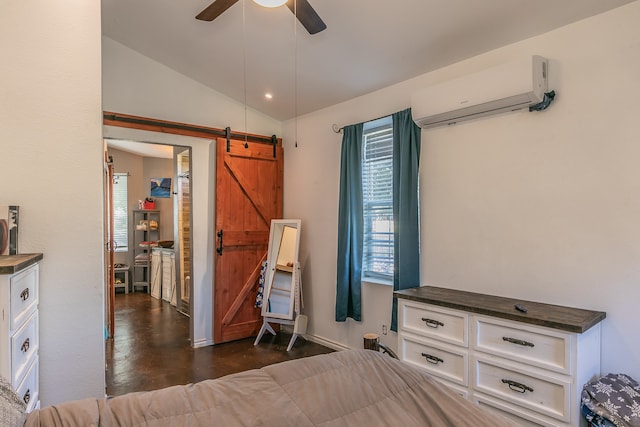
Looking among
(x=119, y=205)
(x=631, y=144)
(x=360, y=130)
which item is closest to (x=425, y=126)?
(x=360, y=130)

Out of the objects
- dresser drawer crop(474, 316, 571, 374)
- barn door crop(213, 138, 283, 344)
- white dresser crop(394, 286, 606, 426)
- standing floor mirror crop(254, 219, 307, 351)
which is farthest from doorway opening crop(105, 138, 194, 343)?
dresser drawer crop(474, 316, 571, 374)

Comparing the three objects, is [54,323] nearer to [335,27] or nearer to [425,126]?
[335,27]

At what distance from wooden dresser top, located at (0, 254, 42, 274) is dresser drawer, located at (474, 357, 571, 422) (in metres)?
2.42

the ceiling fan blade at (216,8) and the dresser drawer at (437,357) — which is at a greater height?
the ceiling fan blade at (216,8)

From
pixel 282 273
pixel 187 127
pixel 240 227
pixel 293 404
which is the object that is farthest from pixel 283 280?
pixel 293 404

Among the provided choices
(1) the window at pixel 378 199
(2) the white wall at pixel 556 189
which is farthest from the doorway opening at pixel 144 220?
(2) the white wall at pixel 556 189

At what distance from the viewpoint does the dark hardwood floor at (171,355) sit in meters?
3.25

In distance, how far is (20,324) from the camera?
171cm

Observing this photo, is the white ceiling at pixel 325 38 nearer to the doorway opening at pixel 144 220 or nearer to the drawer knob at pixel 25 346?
the drawer knob at pixel 25 346

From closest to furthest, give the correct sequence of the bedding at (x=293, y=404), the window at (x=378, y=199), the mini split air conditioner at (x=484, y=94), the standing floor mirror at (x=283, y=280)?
1. the bedding at (x=293, y=404)
2. the mini split air conditioner at (x=484, y=94)
3. the window at (x=378, y=199)
4. the standing floor mirror at (x=283, y=280)

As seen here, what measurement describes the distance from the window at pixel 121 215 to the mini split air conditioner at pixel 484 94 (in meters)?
6.37

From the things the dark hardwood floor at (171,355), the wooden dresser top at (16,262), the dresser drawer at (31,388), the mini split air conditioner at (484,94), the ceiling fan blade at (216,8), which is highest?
the ceiling fan blade at (216,8)

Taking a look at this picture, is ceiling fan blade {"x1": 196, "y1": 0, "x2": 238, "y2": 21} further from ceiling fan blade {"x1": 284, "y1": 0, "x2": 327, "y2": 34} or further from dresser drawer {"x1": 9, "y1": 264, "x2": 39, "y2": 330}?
dresser drawer {"x1": 9, "y1": 264, "x2": 39, "y2": 330}

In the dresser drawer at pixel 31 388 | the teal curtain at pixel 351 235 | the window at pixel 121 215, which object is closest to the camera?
the dresser drawer at pixel 31 388
